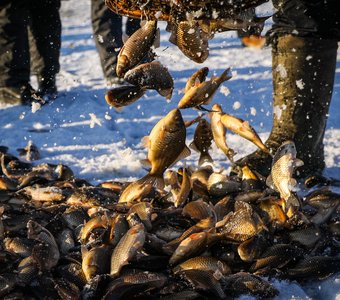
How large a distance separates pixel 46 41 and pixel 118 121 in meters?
1.72

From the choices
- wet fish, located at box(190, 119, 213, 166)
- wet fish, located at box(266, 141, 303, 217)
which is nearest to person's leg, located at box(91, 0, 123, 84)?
wet fish, located at box(190, 119, 213, 166)

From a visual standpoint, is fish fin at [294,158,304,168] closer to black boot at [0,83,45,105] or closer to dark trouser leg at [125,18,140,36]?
black boot at [0,83,45,105]

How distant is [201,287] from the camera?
271 cm

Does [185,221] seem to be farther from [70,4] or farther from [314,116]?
[70,4]

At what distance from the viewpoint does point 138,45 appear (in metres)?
2.99

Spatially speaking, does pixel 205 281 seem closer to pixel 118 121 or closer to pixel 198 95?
pixel 198 95

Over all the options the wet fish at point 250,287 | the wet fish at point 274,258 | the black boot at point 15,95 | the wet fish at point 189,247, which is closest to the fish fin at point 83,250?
the wet fish at point 189,247

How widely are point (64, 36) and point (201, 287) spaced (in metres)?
8.05

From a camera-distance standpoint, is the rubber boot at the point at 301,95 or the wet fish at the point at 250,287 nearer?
the wet fish at the point at 250,287

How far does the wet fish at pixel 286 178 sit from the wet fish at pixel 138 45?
1.01 meters

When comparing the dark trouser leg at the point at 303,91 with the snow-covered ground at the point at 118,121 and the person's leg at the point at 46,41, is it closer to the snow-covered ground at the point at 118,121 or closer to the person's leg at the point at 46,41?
the snow-covered ground at the point at 118,121

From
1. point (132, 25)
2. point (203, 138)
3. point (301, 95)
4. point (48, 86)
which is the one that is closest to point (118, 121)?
point (48, 86)

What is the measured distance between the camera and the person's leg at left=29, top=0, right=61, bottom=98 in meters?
6.96

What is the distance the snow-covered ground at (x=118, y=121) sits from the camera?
477 centimetres
